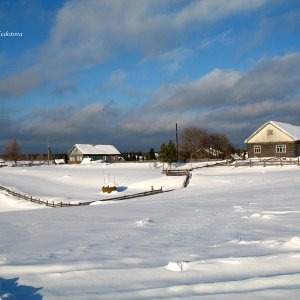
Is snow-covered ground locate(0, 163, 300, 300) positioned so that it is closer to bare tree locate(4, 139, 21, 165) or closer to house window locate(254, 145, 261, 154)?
house window locate(254, 145, 261, 154)

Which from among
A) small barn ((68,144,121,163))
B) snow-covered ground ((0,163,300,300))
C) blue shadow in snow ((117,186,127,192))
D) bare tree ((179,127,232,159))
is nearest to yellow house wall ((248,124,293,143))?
blue shadow in snow ((117,186,127,192))

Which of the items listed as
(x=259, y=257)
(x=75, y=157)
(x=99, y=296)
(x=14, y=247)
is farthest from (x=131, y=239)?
(x=75, y=157)

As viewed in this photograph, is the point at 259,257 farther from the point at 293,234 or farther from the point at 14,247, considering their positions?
the point at 14,247

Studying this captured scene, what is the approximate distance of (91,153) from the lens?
95812 mm

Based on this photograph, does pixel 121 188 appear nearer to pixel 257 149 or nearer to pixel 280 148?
pixel 257 149

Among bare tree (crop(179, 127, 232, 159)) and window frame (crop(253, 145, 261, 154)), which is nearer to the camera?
window frame (crop(253, 145, 261, 154))

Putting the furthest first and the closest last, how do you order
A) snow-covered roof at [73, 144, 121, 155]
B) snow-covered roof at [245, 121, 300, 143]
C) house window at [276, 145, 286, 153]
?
snow-covered roof at [73, 144, 121, 155] < house window at [276, 145, 286, 153] < snow-covered roof at [245, 121, 300, 143]

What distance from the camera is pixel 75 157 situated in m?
96.9

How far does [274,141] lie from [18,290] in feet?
179

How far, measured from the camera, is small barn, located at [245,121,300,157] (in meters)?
56.1

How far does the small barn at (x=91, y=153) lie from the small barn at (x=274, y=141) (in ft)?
146

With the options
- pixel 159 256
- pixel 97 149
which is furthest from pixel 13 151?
pixel 159 256

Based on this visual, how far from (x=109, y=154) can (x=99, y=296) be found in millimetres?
95566

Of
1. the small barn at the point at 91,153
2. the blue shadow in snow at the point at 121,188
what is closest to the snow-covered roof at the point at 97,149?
the small barn at the point at 91,153
